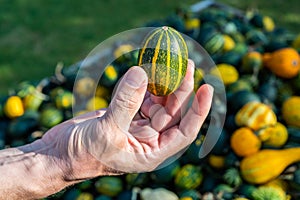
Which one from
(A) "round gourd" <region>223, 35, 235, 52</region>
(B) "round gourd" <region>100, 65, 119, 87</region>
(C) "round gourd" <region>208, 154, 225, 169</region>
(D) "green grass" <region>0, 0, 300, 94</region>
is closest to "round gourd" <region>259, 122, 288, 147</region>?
(C) "round gourd" <region>208, 154, 225, 169</region>

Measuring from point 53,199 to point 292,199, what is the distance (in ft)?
4.39

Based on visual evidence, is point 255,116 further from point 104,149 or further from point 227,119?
point 104,149

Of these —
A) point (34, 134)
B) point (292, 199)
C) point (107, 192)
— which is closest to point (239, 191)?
point (292, 199)

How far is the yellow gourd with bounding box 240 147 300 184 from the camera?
2533mm

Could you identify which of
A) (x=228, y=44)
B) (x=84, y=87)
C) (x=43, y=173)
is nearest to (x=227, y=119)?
(x=228, y=44)

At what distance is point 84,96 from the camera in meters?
2.98

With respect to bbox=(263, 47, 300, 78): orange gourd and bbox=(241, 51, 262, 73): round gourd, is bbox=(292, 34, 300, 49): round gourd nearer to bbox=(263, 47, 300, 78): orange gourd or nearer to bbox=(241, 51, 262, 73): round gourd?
bbox=(263, 47, 300, 78): orange gourd

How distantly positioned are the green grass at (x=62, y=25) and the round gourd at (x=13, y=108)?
106cm

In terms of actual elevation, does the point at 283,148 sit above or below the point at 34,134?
below

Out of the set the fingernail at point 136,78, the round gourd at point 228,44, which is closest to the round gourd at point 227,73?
the round gourd at point 228,44

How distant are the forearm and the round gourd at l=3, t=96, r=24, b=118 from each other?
107 centimetres

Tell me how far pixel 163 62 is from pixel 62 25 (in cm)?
329

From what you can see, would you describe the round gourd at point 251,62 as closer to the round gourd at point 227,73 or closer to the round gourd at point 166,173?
the round gourd at point 227,73

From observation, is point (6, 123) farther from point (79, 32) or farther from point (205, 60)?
point (79, 32)
